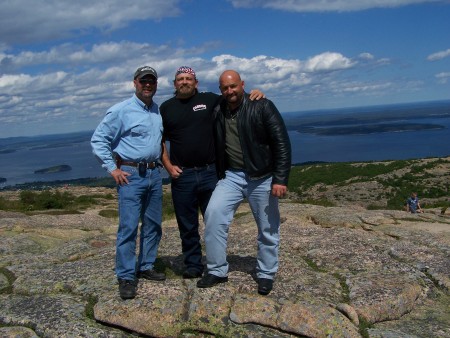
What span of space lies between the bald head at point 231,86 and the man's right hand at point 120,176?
6.31 feet

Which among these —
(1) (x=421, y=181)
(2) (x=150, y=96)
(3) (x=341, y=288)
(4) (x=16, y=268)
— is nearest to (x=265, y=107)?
(2) (x=150, y=96)

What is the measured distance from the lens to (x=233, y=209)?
21.3ft

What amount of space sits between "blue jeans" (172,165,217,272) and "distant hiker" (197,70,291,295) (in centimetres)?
33

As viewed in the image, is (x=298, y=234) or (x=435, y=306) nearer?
(x=435, y=306)

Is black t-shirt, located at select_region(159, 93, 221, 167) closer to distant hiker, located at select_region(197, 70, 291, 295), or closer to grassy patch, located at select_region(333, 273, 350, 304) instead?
distant hiker, located at select_region(197, 70, 291, 295)

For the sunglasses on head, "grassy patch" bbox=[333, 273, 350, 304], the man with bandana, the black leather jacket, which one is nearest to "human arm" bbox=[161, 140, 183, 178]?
the man with bandana

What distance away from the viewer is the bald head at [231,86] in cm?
600

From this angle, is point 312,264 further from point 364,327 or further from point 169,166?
point 169,166

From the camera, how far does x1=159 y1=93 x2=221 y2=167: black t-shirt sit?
21.9ft

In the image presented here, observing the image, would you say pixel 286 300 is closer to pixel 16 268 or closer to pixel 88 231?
pixel 16 268

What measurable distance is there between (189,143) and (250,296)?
255cm

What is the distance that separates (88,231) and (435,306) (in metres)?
12.8

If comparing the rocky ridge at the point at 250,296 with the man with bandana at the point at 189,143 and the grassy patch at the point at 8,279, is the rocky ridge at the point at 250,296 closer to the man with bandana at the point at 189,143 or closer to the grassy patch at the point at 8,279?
the grassy patch at the point at 8,279

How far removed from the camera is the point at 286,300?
6.26 meters
